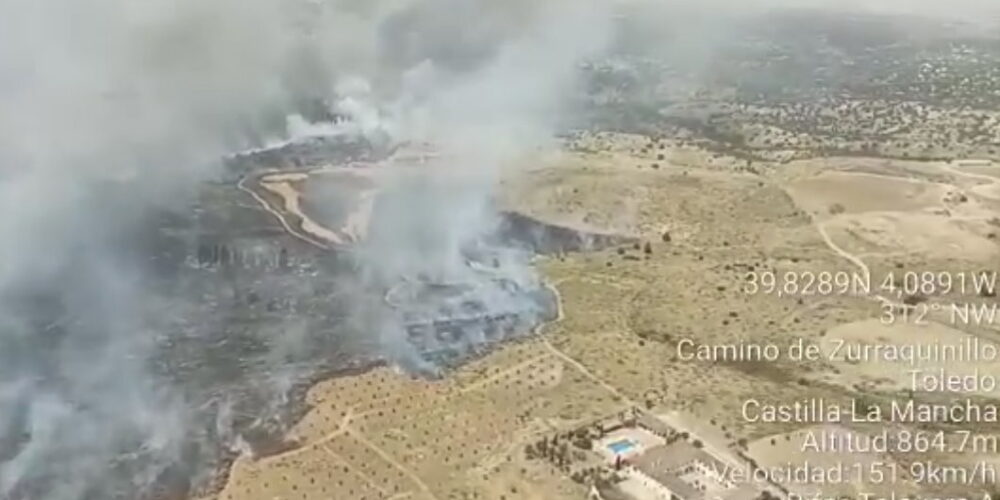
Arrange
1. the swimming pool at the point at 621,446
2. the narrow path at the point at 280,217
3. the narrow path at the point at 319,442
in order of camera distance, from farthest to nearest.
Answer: the narrow path at the point at 280,217 < the narrow path at the point at 319,442 < the swimming pool at the point at 621,446

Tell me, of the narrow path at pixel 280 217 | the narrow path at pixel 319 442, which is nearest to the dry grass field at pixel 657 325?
the narrow path at pixel 319 442

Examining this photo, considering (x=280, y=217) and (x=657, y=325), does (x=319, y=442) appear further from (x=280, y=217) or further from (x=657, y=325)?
(x=280, y=217)

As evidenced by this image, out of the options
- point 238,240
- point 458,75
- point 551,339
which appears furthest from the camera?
point 458,75

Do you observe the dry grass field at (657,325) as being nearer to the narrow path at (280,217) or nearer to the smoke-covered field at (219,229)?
the smoke-covered field at (219,229)

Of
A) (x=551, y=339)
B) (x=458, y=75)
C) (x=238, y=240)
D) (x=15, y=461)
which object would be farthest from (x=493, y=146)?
(x=15, y=461)

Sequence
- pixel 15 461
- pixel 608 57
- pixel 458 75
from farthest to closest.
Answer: pixel 608 57 < pixel 458 75 < pixel 15 461

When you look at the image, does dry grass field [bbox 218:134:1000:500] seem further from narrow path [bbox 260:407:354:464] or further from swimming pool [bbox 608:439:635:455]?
swimming pool [bbox 608:439:635:455]

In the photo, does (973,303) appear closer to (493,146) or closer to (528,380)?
(528,380)

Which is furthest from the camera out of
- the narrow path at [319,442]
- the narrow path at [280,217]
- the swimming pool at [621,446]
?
the narrow path at [280,217]

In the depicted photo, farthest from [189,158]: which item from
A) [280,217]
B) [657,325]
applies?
[657,325]
